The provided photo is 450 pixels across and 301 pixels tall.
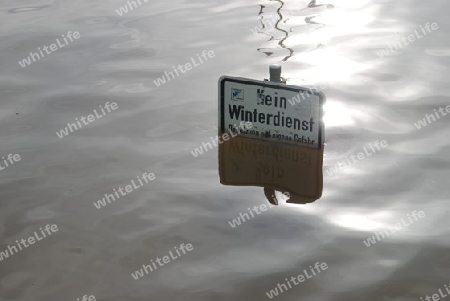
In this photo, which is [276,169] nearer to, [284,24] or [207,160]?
[207,160]

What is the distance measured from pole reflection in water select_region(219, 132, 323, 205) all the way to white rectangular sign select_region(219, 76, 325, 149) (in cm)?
9

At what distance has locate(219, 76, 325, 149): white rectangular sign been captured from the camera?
4250mm

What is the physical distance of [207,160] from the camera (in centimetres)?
493

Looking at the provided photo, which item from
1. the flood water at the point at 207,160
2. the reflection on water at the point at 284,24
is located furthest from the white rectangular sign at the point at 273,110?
the reflection on water at the point at 284,24

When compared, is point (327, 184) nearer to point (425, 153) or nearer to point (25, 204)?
point (425, 153)

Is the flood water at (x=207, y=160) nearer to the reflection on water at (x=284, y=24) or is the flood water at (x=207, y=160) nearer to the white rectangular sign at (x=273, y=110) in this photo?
the reflection on water at (x=284, y=24)

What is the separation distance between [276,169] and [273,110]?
0.42m

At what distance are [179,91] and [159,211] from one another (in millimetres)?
1772

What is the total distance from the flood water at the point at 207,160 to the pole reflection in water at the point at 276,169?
7cm

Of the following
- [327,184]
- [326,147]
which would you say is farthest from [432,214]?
[326,147]

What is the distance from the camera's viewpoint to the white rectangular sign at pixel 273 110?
425cm

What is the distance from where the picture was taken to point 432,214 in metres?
4.27

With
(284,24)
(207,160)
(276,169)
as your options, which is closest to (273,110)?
(276,169)

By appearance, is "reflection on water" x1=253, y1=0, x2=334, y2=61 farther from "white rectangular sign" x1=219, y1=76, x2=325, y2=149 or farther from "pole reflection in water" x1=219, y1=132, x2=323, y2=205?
"white rectangular sign" x1=219, y1=76, x2=325, y2=149
